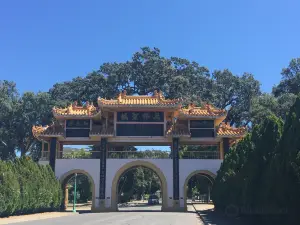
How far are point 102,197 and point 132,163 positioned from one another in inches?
134

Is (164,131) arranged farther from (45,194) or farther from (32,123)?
(32,123)

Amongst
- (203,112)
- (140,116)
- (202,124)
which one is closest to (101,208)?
(140,116)

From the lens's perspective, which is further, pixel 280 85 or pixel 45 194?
pixel 280 85

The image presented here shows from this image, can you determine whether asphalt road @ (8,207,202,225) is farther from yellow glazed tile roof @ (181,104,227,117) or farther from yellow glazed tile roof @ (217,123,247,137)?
yellow glazed tile roof @ (181,104,227,117)

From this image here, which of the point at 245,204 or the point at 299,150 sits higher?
the point at 299,150

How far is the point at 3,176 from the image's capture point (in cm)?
1880

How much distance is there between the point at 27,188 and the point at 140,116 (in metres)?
10.7

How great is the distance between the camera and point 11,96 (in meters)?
43.9

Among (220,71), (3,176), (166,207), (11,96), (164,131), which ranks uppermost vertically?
(220,71)

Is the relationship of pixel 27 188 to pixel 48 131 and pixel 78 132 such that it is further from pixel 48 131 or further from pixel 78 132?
pixel 78 132

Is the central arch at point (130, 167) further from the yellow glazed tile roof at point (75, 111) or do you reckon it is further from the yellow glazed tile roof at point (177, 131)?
the yellow glazed tile roof at point (75, 111)

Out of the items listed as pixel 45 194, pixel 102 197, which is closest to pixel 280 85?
pixel 102 197

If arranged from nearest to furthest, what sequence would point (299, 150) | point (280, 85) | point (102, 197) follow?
point (299, 150) → point (102, 197) → point (280, 85)

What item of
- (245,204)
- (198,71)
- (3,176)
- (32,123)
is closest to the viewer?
(245,204)
